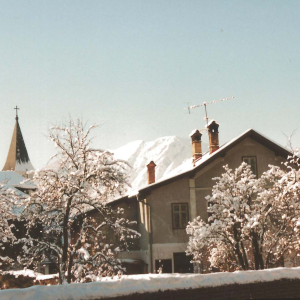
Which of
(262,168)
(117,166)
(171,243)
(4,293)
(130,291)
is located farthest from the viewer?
(262,168)

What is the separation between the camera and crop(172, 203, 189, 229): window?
23312 mm

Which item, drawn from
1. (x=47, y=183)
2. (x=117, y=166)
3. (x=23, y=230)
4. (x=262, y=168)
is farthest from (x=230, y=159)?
(x=23, y=230)

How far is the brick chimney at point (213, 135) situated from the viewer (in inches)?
1059

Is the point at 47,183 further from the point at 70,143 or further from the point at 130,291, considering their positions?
the point at 130,291

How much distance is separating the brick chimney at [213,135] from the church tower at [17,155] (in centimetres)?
4469

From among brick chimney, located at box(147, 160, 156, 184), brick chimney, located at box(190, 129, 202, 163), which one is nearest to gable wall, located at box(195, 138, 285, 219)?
brick chimney, located at box(190, 129, 202, 163)

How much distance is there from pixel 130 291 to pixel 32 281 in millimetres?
11242

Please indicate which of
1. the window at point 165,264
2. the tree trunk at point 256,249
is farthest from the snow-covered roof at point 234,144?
the tree trunk at point 256,249

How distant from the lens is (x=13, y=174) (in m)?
52.6

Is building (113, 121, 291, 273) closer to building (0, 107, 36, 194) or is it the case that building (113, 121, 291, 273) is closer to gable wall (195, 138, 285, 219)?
gable wall (195, 138, 285, 219)

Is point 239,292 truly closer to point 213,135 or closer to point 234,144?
point 234,144

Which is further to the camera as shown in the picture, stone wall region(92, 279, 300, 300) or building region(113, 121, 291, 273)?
building region(113, 121, 291, 273)

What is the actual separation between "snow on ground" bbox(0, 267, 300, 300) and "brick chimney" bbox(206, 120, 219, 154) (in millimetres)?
14231

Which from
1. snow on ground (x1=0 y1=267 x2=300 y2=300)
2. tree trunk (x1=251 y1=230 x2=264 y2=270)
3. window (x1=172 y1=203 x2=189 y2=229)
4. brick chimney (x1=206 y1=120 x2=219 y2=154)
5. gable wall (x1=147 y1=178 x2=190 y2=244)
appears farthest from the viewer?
brick chimney (x1=206 y1=120 x2=219 y2=154)
